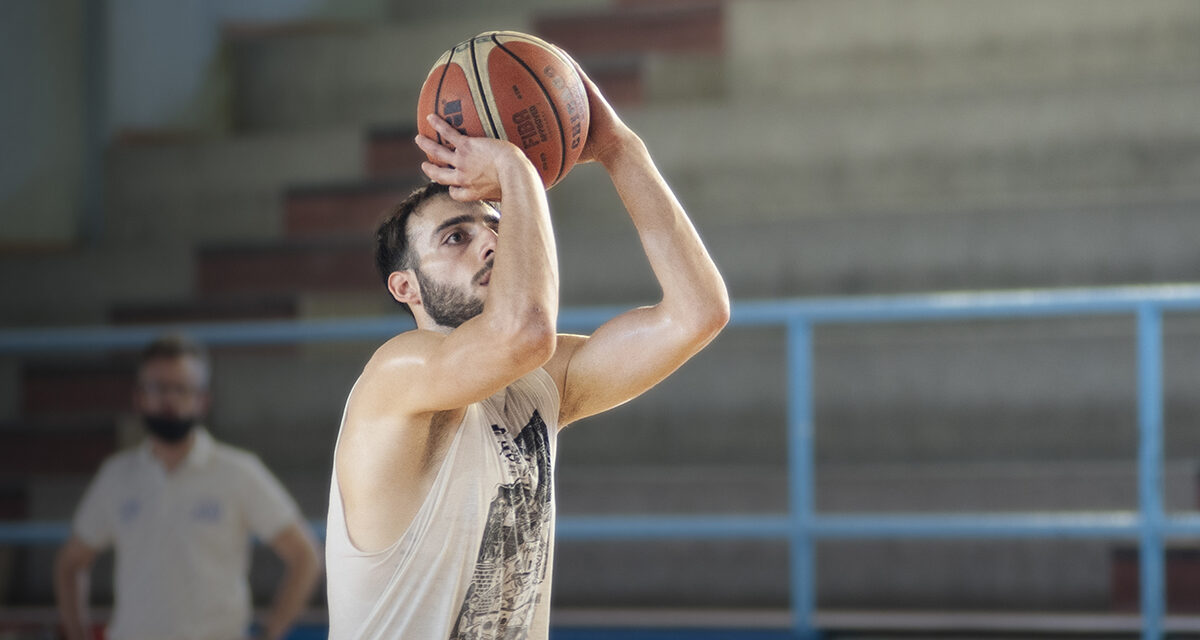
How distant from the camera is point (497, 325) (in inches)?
69.2

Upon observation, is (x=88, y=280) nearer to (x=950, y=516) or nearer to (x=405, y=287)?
(x=950, y=516)

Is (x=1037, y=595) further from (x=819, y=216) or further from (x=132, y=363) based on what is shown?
(x=132, y=363)

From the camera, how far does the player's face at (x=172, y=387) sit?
13.2ft

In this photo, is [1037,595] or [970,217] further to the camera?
[970,217]

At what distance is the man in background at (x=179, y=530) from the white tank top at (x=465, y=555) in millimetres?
2036

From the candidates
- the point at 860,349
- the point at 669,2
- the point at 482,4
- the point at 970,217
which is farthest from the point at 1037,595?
the point at 482,4

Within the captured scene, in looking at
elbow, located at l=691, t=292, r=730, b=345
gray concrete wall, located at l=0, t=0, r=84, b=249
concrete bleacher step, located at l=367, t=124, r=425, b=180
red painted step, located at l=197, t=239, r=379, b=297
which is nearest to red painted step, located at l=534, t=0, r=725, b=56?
concrete bleacher step, located at l=367, t=124, r=425, b=180

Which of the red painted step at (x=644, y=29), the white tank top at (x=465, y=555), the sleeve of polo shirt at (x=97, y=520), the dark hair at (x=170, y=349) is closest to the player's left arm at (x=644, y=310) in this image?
the white tank top at (x=465, y=555)

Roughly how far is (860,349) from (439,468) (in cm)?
329

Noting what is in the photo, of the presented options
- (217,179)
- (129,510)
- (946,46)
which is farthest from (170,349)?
(946,46)

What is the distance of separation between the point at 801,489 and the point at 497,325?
2.18 m

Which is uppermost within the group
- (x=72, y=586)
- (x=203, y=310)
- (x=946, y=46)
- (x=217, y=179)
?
(x=946, y=46)

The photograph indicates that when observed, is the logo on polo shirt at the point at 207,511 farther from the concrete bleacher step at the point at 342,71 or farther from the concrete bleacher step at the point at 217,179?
→ the concrete bleacher step at the point at 342,71

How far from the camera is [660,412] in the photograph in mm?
5195
